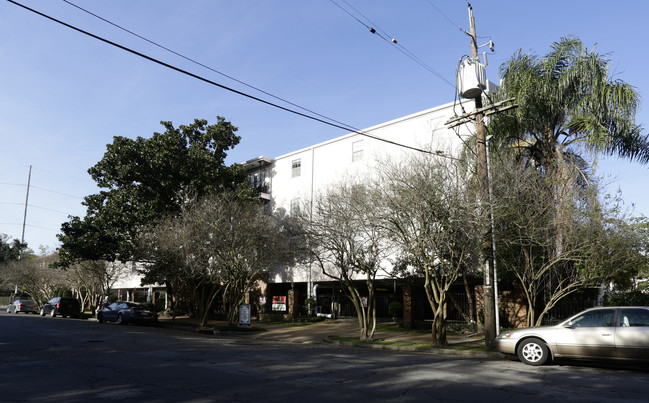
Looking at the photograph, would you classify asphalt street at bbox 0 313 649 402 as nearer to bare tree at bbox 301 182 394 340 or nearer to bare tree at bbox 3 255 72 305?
bare tree at bbox 301 182 394 340

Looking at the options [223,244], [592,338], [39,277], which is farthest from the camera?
[39,277]

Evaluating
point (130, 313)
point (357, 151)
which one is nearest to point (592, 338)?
point (357, 151)

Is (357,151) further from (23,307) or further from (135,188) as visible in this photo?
(23,307)

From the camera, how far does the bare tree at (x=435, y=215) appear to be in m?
15.3

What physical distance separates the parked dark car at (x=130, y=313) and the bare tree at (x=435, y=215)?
57.1 ft

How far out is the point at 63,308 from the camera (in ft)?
117

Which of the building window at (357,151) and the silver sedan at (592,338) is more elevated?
the building window at (357,151)

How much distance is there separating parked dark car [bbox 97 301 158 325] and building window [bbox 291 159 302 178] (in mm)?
12737

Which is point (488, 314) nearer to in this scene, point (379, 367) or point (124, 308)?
point (379, 367)

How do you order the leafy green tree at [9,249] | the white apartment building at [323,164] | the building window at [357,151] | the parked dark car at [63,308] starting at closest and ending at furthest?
the white apartment building at [323,164] < the building window at [357,151] < the parked dark car at [63,308] < the leafy green tree at [9,249]

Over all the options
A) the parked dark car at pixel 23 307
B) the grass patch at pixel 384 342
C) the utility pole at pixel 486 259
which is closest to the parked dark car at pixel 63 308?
A: the parked dark car at pixel 23 307

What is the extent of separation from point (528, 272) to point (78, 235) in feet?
87.8

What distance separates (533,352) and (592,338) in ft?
4.43

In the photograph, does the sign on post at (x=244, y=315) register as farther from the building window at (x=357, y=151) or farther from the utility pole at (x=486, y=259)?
the utility pole at (x=486, y=259)
